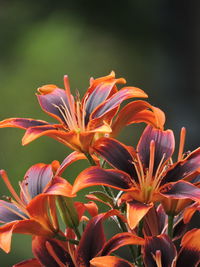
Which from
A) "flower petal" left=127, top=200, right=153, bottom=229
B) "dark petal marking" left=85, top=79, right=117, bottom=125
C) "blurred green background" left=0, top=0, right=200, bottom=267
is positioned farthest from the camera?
"blurred green background" left=0, top=0, right=200, bottom=267

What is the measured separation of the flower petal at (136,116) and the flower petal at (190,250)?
0.43 ft

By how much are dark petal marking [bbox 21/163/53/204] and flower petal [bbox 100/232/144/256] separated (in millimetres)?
100

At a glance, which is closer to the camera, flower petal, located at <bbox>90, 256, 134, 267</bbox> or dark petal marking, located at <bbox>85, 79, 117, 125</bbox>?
flower petal, located at <bbox>90, 256, 134, 267</bbox>

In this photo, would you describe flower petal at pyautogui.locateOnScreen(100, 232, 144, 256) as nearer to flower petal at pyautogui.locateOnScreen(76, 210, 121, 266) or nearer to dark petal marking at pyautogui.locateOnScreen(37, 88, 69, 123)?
flower petal at pyautogui.locateOnScreen(76, 210, 121, 266)

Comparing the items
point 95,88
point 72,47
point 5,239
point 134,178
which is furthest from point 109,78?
point 72,47

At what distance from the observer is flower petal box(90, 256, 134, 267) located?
2.10 feet

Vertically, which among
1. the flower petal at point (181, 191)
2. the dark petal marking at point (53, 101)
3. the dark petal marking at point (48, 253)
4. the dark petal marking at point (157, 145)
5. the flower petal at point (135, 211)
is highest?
the dark petal marking at point (53, 101)

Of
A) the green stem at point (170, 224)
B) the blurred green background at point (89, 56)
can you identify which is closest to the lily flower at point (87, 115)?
the green stem at point (170, 224)

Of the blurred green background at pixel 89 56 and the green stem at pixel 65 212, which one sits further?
the blurred green background at pixel 89 56

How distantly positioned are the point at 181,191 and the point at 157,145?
9 centimetres

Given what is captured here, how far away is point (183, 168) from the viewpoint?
70 cm

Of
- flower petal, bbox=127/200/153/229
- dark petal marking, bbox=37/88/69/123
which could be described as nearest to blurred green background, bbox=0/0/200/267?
dark petal marking, bbox=37/88/69/123

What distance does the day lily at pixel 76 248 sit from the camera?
692 mm

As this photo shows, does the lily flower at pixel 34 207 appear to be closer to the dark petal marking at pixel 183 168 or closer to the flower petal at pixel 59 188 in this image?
the flower petal at pixel 59 188
